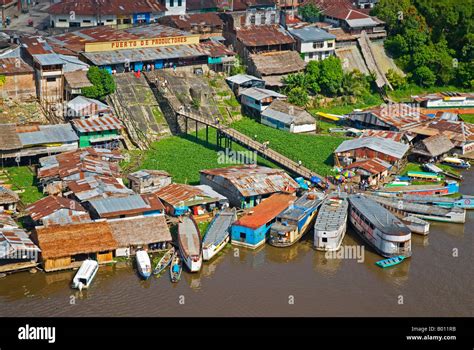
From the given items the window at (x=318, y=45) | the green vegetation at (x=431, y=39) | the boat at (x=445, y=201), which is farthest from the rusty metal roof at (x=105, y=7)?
the boat at (x=445, y=201)

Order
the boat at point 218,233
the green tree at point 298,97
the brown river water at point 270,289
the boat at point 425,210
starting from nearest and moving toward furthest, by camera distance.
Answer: the brown river water at point 270,289
the boat at point 218,233
the boat at point 425,210
the green tree at point 298,97

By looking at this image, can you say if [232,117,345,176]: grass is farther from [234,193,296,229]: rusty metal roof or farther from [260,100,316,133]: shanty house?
[234,193,296,229]: rusty metal roof

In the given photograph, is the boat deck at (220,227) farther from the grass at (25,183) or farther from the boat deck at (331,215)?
the grass at (25,183)

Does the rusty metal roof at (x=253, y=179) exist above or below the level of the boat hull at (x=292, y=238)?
above

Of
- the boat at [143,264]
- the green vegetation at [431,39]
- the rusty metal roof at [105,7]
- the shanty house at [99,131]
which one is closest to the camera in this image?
the boat at [143,264]

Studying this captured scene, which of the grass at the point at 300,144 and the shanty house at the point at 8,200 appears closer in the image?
the shanty house at the point at 8,200

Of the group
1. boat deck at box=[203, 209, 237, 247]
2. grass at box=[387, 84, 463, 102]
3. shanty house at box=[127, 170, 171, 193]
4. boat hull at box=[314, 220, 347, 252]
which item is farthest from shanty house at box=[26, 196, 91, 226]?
grass at box=[387, 84, 463, 102]

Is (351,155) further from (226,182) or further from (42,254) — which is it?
(42,254)
